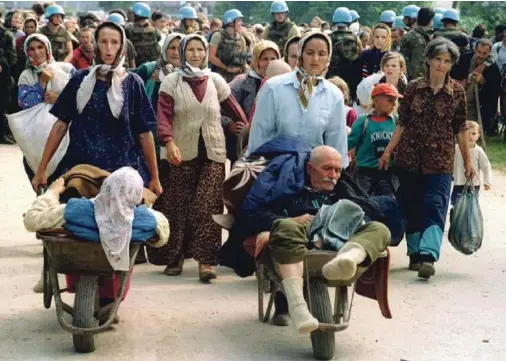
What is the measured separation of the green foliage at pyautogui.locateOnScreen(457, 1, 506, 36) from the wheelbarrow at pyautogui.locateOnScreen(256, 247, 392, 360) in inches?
1050

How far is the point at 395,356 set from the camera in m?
7.33

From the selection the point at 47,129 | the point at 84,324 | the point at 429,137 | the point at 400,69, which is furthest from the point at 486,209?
the point at 84,324

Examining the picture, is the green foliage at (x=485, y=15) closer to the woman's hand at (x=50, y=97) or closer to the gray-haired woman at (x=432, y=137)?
the gray-haired woman at (x=432, y=137)

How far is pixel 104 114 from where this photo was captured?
805cm

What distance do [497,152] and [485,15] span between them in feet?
53.4

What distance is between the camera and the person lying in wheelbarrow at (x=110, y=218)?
276 inches

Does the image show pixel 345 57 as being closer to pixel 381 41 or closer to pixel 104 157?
pixel 381 41

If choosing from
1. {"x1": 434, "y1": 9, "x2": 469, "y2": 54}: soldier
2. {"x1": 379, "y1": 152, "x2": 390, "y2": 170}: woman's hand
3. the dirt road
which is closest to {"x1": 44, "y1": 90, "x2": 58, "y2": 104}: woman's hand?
the dirt road

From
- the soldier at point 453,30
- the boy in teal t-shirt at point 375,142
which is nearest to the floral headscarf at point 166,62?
the boy in teal t-shirt at point 375,142

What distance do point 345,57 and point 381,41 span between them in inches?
69.6

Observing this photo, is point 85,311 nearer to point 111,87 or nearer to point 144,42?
point 111,87

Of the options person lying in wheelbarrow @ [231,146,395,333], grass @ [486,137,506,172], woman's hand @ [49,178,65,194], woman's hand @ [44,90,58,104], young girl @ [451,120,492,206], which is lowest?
grass @ [486,137,506,172]

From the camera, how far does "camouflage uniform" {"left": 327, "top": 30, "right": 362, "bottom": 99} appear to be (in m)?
17.5

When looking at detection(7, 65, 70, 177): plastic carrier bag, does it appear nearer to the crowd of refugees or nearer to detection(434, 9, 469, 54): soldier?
the crowd of refugees
